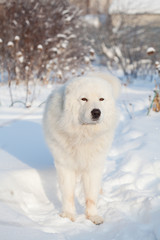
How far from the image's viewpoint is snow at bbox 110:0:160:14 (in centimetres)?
1867

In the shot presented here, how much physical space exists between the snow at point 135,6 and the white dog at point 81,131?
54.8 ft

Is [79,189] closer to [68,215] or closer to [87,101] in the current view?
[68,215]

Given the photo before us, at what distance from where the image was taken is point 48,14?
9.99 meters

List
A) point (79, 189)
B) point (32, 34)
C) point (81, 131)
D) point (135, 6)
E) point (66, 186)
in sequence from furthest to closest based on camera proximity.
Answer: point (135, 6) < point (32, 34) < point (79, 189) < point (66, 186) < point (81, 131)

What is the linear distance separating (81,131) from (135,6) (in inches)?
776

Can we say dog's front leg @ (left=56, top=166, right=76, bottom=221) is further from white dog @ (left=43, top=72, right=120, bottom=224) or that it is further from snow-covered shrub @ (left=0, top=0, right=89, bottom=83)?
snow-covered shrub @ (left=0, top=0, right=89, bottom=83)

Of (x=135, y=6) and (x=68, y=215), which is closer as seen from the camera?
(x=68, y=215)

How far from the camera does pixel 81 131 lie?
268cm

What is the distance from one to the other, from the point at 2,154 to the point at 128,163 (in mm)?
1544

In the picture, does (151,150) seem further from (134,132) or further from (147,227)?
(147,227)

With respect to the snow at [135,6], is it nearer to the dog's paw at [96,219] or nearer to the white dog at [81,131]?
the white dog at [81,131]

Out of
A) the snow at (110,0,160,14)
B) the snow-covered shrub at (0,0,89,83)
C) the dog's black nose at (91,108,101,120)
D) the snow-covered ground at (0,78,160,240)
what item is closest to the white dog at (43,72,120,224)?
the dog's black nose at (91,108,101,120)

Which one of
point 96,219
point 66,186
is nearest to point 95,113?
point 66,186

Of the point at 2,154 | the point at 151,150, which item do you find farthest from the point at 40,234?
the point at 151,150
